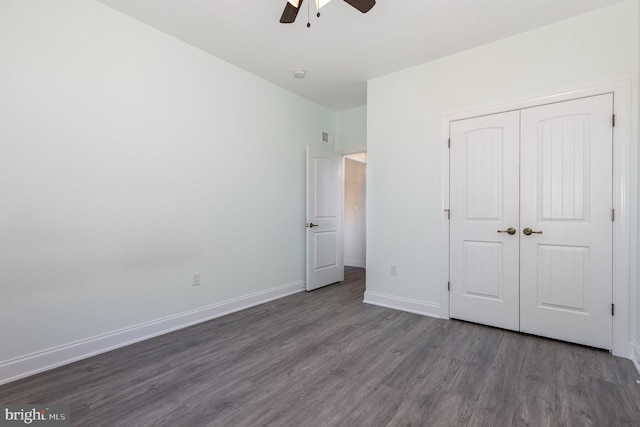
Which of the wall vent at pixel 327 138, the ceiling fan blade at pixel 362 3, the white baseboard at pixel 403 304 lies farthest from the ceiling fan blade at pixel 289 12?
the white baseboard at pixel 403 304

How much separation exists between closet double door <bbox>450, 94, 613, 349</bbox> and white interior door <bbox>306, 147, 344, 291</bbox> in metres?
1.90

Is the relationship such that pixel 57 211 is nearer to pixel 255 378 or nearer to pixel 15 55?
pixel 15 55

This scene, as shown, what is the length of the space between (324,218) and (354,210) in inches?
84.1

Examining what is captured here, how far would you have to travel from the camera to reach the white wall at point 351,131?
4.70 m

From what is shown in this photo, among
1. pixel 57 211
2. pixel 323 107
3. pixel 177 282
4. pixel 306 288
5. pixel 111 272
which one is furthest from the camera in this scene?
pixel 323 107

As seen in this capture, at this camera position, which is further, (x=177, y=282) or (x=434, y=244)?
(x=434, y=244)

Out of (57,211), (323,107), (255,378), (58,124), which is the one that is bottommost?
(255,378)

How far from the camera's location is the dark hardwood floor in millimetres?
1690

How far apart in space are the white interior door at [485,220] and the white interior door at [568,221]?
95mm

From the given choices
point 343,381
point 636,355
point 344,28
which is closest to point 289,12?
point 344,28

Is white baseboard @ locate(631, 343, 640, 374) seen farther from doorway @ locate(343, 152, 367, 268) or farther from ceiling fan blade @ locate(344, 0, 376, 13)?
doorway @ locate(343, 152, 367, 268)

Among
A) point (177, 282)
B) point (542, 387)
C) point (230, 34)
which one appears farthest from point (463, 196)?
point (177, 282)

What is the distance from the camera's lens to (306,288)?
14.0 feet

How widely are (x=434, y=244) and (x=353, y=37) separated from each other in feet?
7.49
